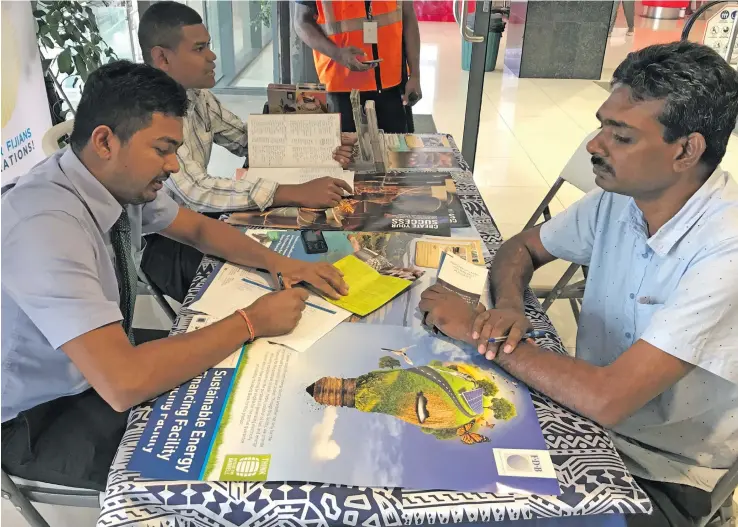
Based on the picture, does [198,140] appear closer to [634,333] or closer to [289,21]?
[634,333]

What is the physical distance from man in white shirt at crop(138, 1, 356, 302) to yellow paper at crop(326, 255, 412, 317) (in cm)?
39

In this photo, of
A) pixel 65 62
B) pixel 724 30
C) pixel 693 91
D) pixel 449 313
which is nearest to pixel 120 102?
pixel 449 313

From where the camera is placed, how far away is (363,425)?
930 mm

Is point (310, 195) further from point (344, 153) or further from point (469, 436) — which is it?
point (469, 436)

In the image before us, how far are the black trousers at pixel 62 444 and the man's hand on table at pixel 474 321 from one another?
26.8 inches

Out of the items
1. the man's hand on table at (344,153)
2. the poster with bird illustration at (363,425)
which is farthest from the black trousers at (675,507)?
the man's hand on table at (344,153)

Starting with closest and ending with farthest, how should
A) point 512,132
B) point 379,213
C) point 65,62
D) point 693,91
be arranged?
1. point 693,91
2. point 379,213
3. point 65,62
4. point 512,132

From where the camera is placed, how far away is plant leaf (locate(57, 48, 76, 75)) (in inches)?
115

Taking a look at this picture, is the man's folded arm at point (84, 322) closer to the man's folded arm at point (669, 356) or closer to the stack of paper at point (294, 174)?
the man's folded arm at point (669, 356)

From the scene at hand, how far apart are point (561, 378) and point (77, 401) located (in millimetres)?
955

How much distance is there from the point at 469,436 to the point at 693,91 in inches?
27.9

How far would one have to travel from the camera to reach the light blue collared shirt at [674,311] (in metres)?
1.00

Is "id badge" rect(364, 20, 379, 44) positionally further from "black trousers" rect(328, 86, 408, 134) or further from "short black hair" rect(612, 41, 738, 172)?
"short black hair" rect(612, 41, 738, 172)

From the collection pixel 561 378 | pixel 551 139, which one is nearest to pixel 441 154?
pixel 561 378
